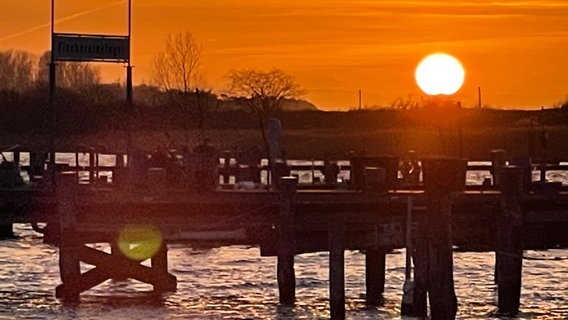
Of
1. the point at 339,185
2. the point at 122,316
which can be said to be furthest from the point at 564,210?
the point at 339,185

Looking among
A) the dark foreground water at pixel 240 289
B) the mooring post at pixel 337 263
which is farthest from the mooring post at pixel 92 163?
the mooring post at pixel 337 263

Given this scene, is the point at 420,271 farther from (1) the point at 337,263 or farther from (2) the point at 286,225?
(2) the point at 286,225

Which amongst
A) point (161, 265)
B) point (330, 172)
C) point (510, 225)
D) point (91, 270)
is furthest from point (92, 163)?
point (510, 225)

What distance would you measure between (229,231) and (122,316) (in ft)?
9.03

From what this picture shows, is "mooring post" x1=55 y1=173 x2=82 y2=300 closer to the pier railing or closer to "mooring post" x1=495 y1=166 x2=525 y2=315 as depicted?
the pier railing

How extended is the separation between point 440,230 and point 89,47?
19.6 m

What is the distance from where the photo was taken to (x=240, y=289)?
38.6 m

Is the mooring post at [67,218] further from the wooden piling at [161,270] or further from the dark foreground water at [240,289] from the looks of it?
the wooden piling at [161,270]

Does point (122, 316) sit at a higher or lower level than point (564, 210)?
lower

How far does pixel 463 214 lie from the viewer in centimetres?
3269

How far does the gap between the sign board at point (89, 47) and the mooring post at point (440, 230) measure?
18716 mm

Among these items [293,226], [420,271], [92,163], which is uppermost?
[92,163]

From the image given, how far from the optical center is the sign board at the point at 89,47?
44.6m

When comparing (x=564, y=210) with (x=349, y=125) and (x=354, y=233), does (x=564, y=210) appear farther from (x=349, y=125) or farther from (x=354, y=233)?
(x=349, y=125)
